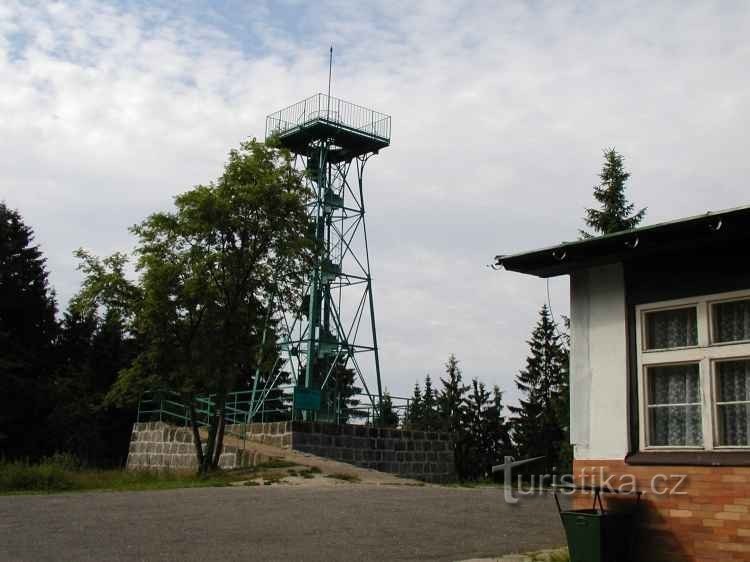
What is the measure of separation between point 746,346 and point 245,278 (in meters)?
16.8

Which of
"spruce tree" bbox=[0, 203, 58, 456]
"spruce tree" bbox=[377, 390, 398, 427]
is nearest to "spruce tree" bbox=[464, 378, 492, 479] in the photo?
"spruce tree" bbox=[377, 390, 398, 427]

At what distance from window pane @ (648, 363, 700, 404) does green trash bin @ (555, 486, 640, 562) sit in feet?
3.53

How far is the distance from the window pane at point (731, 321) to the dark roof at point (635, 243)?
2.17 ft

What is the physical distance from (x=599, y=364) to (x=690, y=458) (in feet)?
4.83

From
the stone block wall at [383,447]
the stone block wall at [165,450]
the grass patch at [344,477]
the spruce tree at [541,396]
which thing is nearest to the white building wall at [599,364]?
the grass patch at [344,477]

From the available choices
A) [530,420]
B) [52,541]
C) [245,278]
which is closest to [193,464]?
[245,278]

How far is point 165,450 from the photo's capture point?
27.9m

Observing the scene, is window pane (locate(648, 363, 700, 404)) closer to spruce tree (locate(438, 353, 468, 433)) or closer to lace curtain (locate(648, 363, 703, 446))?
lace curtain (locate(648, 363, 703, 446))

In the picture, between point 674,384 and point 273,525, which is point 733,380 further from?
point 273,525

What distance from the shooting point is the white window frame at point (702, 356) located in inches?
348

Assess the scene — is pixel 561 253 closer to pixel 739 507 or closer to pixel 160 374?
pixel 739 507

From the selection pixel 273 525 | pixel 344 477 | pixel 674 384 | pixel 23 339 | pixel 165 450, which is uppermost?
pixel 23 339

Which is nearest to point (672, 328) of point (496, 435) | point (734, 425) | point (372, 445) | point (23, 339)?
point (734, 425)

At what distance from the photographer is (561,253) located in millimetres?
9891
